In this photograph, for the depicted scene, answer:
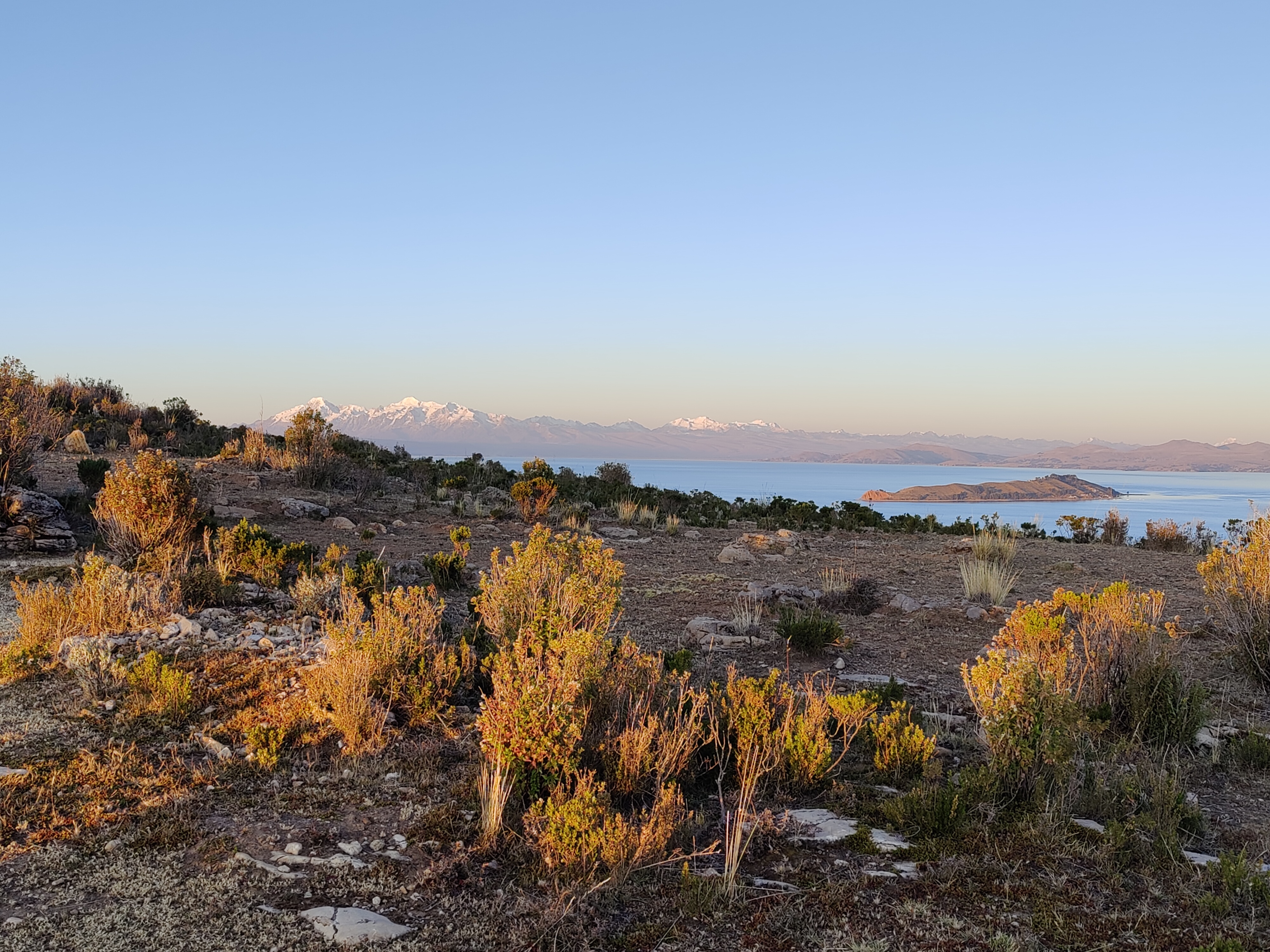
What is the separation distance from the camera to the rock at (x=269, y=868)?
10.5 feet

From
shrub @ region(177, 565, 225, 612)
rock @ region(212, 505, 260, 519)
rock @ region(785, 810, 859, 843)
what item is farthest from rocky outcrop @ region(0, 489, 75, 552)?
rock @ region(785, 810, 859, 843)

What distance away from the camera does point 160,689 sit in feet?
16.2

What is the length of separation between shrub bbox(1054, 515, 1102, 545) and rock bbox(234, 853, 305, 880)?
1695 centimetres

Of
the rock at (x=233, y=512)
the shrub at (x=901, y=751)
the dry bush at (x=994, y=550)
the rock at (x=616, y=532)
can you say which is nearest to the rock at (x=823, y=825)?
the shrub at (x=901, y=751)

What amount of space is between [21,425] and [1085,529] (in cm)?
1967

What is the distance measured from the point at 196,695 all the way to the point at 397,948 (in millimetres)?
3160

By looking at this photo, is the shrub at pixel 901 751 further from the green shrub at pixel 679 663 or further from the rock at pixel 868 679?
the rock at pixel 868 679

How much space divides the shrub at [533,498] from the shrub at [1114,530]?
1168 cm

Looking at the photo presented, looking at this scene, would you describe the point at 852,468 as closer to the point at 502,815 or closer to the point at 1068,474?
the point at 1068,474

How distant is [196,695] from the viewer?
5125mm

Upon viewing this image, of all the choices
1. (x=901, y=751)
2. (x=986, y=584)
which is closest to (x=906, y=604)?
(x=986, y=584)

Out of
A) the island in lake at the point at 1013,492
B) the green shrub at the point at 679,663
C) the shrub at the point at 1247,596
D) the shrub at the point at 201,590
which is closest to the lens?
the green shrub at the point at 679,663

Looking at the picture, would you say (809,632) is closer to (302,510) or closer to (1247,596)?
(1247,596)

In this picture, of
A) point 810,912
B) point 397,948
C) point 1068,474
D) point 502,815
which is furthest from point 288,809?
point 1068,474
